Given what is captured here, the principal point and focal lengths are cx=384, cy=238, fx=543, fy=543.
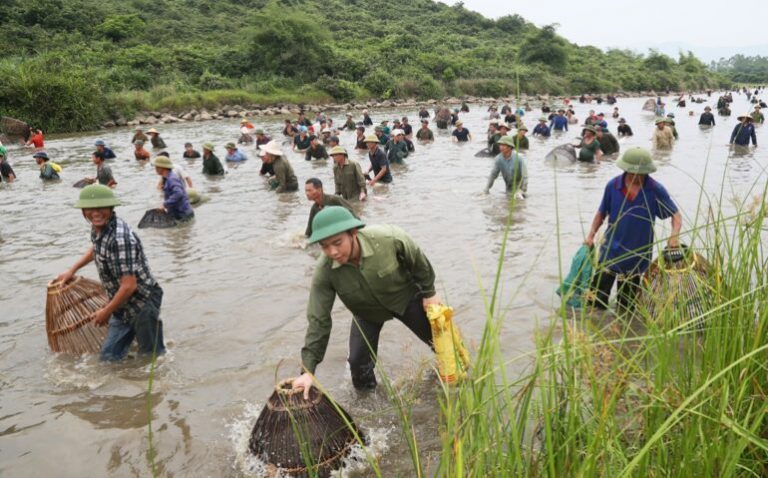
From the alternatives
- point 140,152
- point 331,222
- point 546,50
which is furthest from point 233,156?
point 546,50

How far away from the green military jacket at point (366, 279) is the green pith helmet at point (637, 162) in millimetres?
2036

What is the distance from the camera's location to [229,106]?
35.5 meters

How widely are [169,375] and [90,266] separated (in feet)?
12.7

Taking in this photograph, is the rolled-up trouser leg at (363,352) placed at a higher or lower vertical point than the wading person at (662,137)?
lower

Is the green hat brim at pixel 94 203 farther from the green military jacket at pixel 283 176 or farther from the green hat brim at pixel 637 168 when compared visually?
the green military jacket at pixel 283 176

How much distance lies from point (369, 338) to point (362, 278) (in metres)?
0.78

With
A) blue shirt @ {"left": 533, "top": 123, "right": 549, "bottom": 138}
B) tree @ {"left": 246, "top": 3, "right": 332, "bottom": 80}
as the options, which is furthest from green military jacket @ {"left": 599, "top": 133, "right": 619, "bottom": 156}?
tree @ {"left": 246, "top": 3, "right": 332, "bottom": 80}

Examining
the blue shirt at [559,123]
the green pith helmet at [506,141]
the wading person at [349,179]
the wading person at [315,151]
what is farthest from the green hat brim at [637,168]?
the blue shirt at [559,123]

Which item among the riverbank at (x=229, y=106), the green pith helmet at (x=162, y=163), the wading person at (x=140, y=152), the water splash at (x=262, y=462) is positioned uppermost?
the riverbank at (x=229, y=106)

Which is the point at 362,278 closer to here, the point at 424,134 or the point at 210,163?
the point at 210,163

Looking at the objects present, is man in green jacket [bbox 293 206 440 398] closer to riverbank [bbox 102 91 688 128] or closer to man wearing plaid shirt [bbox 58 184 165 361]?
man wearing plaid shirt [bbox 58 184 165 361]

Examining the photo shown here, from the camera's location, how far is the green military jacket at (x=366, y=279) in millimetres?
3332

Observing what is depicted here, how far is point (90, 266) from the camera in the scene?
7793 millimetres

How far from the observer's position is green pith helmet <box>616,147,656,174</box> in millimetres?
4348
